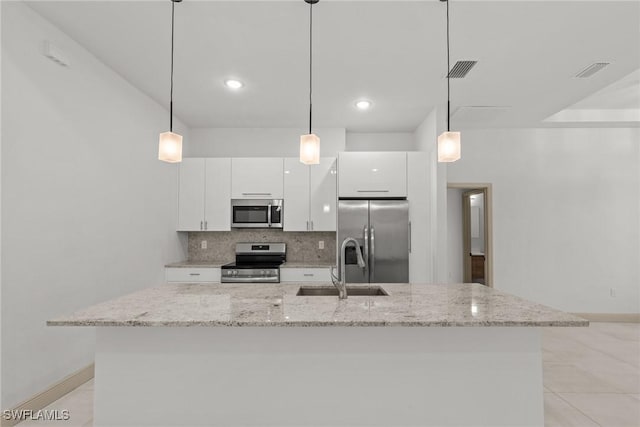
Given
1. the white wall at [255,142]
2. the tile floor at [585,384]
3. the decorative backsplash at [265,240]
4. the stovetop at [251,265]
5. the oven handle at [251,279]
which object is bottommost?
the tile floor at [585,384]

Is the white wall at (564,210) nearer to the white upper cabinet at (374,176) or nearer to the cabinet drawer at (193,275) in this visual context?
the white upper cabinet at (374,176)

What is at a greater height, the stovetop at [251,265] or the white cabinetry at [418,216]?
the white cabinetry at [418,216]

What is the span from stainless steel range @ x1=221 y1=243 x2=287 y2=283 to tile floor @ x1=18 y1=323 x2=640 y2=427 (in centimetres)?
168

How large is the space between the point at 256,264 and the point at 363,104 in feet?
7.55

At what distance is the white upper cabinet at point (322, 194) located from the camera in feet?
15.0

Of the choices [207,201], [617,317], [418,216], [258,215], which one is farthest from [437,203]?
[617,317]

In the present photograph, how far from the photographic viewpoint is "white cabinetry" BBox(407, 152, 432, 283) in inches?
166

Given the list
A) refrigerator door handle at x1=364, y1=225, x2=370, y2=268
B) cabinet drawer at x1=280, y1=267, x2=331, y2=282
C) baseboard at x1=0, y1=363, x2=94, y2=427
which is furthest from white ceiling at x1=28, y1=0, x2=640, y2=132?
baseboard at x1=0, y1=363, x2=94, y2=427

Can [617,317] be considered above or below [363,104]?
below

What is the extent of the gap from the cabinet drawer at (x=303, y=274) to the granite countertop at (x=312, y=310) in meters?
1.91

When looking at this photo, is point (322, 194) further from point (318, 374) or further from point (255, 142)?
point (318, 374)

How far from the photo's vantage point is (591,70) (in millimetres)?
3164

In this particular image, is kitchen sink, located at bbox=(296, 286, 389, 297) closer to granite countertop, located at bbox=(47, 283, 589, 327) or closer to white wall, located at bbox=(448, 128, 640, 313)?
granite countertop, located at bbox=(47, 283, 589, 327)

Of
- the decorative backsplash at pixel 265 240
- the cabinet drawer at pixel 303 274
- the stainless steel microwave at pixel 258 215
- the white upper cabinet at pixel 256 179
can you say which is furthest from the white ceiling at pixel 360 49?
the cabinet drawer at pixel 303 274
